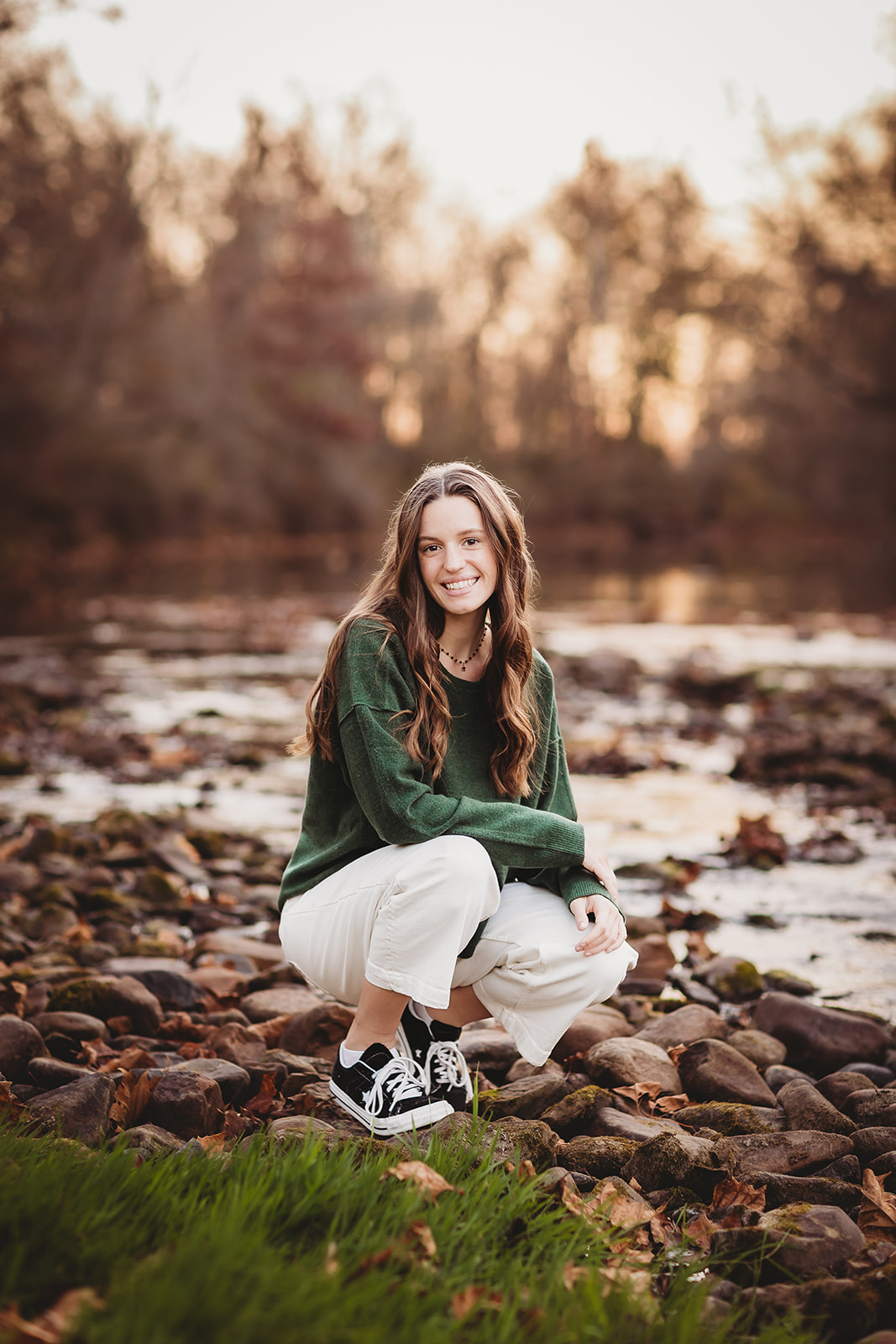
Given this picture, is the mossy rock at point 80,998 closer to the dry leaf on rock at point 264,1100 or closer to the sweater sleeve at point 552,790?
the dry leaf on rock at point 264,1100

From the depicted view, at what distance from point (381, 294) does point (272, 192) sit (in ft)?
16.7

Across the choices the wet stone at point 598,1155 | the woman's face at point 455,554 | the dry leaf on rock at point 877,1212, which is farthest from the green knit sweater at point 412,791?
the dry leaf on rock at point 877,1212

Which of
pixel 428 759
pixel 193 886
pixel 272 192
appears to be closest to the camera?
pixel 428 759

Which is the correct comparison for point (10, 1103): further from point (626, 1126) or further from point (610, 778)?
point (610, 778)

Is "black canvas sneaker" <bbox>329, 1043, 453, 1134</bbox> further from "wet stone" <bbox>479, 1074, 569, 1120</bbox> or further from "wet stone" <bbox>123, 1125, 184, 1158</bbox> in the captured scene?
"wet stone" <bbox>123, 1125, 184, 1158</bbox>

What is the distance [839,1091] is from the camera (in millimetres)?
3307

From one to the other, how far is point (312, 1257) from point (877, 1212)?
4.40 feet

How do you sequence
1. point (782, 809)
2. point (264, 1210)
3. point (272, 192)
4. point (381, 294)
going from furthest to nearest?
1. point (381, 294)
2. point (272, 192)
3. point (782, 809)
4. point (264, 1210)

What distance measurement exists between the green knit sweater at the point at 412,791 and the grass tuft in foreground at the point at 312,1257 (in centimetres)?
80

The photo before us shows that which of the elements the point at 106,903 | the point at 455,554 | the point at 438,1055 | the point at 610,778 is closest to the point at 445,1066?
the point at 438,1055

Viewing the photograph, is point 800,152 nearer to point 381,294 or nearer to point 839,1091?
point 381,294

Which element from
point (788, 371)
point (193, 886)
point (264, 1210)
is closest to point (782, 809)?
point (193, 886)

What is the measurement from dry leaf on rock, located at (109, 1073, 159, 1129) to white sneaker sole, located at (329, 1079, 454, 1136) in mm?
480

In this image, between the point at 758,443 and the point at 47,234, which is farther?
the point at 758,443
